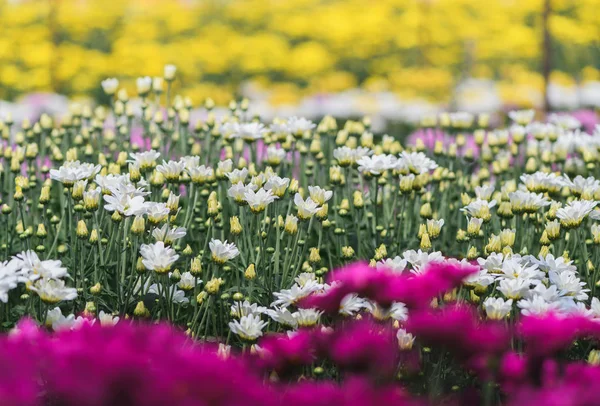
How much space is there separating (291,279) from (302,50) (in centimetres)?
898

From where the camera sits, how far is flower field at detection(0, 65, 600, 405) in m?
1.25

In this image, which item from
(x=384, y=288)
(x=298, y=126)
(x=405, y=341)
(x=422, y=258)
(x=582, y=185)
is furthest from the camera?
(x=298, y=126)

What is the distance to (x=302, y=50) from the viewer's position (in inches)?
446

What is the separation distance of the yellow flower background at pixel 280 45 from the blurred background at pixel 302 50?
2 centimetres

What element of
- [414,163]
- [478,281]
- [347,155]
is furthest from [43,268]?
[414,163]

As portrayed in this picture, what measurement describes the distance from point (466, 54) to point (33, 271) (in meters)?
9.95

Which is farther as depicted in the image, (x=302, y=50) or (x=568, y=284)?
(x=302, y=50)

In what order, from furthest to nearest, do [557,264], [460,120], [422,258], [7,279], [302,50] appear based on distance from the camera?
[302,50] < [460,120] < [557,264] < [422,258] < [7,279]

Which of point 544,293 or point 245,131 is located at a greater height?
point 245,131

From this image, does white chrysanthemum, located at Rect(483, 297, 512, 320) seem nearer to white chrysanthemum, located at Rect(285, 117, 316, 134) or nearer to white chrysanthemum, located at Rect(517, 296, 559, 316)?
white chrysanthemum, located at Rect(517, 296, 559, 316)

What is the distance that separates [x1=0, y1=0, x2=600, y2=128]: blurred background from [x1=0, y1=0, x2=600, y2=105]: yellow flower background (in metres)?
0.02

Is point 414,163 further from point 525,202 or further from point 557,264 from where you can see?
point 557,264

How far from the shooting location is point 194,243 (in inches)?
123

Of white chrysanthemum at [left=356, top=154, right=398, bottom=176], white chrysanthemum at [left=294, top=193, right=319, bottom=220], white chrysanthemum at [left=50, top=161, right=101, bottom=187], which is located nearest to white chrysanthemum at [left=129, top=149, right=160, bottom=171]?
white chrysanthemum at [left=50, top=161, right=101, bottom=187]
